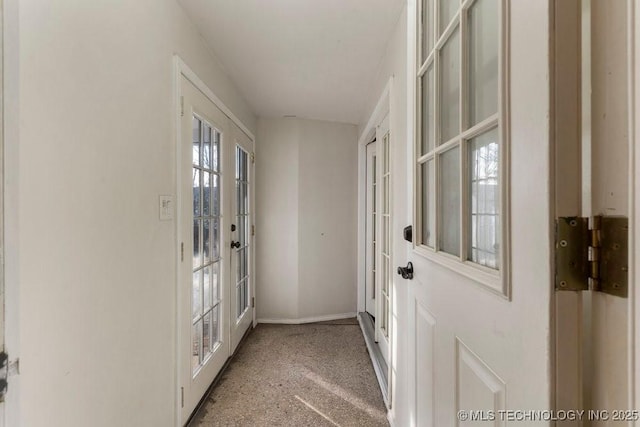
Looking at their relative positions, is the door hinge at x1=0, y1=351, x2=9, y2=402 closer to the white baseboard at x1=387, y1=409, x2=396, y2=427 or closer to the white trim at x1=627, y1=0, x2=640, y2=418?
the white trim at x1=627, y1=0, x2=640, y2=418

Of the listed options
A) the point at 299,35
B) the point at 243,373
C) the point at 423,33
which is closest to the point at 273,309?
the point at 243,373

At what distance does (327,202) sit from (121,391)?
8.33 ft

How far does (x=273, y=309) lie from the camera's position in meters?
3.25

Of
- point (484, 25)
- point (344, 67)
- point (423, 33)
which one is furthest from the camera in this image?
point (344, 67)

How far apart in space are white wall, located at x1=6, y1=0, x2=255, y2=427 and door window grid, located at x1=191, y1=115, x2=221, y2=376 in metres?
0.30

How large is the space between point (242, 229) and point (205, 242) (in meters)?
0.91

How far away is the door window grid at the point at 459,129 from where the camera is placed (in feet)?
2.10

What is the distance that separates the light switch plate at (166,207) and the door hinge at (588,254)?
58.6 inches

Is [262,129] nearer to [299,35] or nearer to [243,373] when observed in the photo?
[299,35]

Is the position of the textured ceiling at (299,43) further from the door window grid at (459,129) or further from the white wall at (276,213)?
the door window grid at (459,129)

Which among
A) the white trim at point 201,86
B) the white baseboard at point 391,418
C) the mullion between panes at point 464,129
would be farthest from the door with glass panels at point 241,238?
the mullion between panes at point 464,129

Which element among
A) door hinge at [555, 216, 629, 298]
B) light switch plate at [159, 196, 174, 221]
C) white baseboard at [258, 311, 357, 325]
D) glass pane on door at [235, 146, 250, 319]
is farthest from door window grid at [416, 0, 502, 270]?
white baseboard at [258, 311, 357, 325]

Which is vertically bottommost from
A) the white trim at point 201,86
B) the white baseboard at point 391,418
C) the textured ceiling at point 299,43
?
the white baseboard at point 391,418

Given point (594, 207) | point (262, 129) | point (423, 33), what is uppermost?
point (262, 129)
